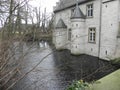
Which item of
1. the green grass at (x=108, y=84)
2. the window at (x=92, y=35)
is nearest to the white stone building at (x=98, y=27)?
the window at (x=92, y=35)

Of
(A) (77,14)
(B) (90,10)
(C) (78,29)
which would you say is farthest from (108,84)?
(A) (77,14)

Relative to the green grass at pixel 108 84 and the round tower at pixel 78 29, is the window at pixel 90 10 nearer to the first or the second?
the round tower at pixel 78 29

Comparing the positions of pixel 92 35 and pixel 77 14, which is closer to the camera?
pixel 92 35

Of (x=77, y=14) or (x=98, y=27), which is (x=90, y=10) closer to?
(x=77, y=14)

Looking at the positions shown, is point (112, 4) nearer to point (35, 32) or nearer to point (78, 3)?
point (78, 3)

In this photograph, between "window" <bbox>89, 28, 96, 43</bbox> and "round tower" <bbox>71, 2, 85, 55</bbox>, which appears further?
"round tower" <bbox>71, 2, 85, 55</bbox>

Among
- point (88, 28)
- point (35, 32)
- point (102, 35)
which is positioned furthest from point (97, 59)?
point (35, 32)

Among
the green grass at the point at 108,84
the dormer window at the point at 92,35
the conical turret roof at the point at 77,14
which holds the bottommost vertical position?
the green grass at the point at 108,84

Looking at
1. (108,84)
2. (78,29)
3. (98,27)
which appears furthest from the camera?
(78,29)

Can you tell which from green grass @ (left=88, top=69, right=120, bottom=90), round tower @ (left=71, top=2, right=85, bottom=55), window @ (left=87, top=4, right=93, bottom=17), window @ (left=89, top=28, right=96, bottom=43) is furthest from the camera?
round tower @ (left=71, top=2, right=85, bottom=55)

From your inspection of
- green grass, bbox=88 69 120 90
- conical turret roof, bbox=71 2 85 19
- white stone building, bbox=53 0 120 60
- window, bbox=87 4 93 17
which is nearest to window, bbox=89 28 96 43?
white stone building, bbox=53 0 120 60

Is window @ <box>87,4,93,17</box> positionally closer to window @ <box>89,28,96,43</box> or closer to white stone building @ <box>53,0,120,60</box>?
white stone building @ <box>53,0,120,60</box>

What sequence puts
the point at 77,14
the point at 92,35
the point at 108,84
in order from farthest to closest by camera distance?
the point at 77,14 → the point at 92,35 → the point at 108,84

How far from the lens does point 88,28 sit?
18078mm
